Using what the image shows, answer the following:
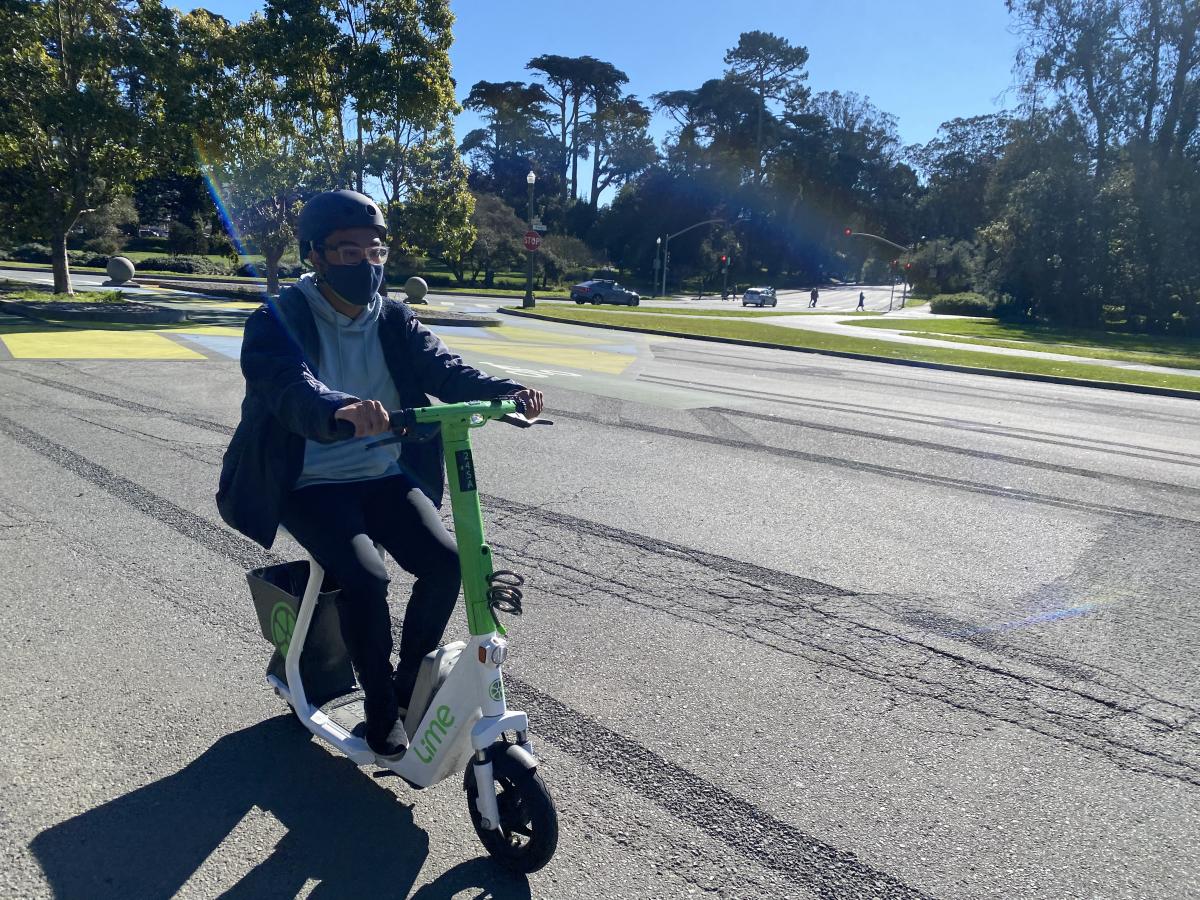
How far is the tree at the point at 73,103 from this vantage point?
62.0 ft

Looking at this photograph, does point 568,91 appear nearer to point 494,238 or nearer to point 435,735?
point 494,238

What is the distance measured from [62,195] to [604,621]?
827 inches

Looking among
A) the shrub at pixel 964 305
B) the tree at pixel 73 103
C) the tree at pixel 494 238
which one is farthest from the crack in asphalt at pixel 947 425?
the shrub at pixel 964 305

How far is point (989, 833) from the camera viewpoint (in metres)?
2.74

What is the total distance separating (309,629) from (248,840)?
0.65 metres

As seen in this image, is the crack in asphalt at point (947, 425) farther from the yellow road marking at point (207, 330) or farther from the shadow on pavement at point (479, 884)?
the yellow road marking at point (207, 330)

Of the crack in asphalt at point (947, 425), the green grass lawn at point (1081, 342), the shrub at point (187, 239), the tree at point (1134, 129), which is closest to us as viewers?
the crack in asphalt at point (947, 425)

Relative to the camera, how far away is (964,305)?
→ 65.1m

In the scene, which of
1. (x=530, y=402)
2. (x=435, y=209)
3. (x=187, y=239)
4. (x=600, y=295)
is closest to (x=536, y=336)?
(x=435, y=209)

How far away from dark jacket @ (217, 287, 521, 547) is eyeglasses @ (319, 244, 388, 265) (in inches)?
6.8

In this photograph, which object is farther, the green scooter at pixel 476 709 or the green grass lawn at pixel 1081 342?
the green grass lawn at pixel 1081 342

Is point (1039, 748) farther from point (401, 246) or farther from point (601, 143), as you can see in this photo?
point (601, 143)

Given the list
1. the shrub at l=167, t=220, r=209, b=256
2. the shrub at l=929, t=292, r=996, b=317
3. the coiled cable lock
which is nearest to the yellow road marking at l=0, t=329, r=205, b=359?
the coiled cable lock

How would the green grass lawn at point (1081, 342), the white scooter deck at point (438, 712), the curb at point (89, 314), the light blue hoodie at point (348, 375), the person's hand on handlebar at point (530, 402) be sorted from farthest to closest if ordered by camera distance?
the green grass lawn at point (1081, 342) → the curb at point (89, 314) → the light blue hoodie at point (348, 375) → the person's hand on handlebar at point (530, 402) → the white scooter deck at point (438, 712)
